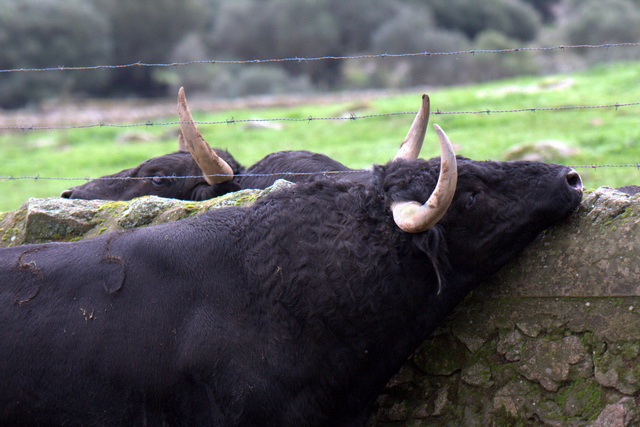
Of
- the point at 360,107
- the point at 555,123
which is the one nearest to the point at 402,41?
the point at 360,107

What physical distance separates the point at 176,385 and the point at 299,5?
5297cm

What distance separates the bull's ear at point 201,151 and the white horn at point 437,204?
105 inches

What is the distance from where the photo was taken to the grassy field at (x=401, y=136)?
48.3 ft

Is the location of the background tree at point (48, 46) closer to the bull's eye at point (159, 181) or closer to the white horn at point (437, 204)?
the bull's eye at point (159, 181)

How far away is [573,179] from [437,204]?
0.96 meters

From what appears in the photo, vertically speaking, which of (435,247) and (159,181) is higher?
(435,247)

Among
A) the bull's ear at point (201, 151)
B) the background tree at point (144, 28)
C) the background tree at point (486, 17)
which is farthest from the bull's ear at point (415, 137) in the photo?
the background tree at point (486, 17)

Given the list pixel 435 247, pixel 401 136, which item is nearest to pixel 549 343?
pixel 435 247

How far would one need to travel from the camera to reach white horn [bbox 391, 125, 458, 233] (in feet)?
11.4

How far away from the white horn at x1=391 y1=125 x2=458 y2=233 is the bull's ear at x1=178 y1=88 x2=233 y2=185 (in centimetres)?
266

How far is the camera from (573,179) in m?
4.05

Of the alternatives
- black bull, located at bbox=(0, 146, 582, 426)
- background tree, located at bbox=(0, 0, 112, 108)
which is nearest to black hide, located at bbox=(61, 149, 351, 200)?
black bull, located at bbox=(0, 146, 582, 426)

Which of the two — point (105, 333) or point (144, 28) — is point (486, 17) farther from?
point (105, 333)

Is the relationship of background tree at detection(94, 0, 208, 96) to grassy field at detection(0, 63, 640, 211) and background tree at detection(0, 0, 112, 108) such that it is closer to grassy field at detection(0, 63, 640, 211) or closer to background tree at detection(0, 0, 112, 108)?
background tree at detection(0, 0, 112, 108)
